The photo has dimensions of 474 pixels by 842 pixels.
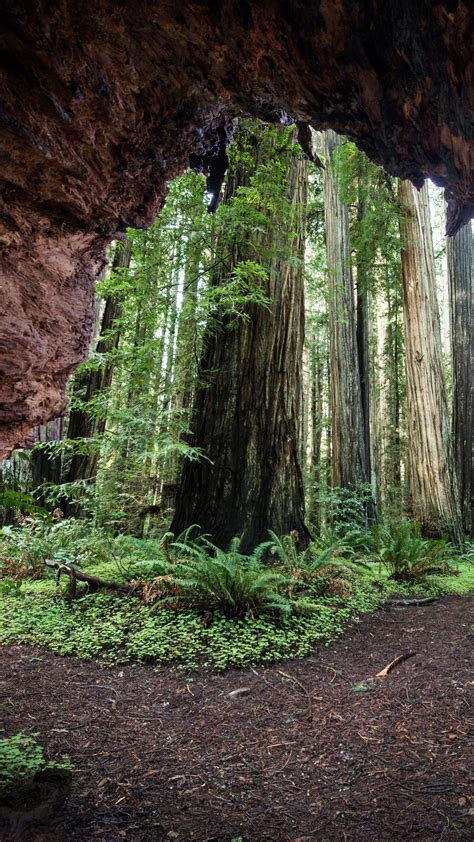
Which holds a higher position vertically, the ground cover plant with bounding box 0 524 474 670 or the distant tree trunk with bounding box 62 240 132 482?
the distant tree trunk with bounding box 62 240 132 482

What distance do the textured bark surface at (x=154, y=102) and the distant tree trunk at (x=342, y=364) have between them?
8.11m

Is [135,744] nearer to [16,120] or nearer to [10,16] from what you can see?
[16,120]

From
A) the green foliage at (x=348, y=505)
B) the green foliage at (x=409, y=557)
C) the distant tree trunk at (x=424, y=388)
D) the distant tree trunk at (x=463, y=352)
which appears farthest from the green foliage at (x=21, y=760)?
the distant tree trunk at (x=463, y=352)

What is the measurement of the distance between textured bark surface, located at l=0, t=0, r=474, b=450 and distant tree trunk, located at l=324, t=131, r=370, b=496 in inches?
319

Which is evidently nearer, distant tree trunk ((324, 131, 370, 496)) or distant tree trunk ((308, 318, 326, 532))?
distant tree trunk ((324, 131, 370, 496))

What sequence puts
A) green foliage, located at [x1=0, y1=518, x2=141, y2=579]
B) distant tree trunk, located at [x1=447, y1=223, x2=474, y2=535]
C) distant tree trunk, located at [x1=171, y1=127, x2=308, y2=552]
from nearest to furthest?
green foliage, located at [x1=0, y1=518, x2=141, y2=579] → distant tree trunk, located at [x1=171, y1=127, x2=308, y2=552] → distant tree trunk, located at [x1=447, y1=223, x2=474, y2=535]

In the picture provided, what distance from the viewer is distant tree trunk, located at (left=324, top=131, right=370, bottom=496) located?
10.4 metres

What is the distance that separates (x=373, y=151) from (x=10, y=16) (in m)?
1.58

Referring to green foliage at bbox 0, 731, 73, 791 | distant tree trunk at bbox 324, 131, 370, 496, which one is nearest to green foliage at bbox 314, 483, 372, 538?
distant tree trunk at bbox 324, 131, 370, 496

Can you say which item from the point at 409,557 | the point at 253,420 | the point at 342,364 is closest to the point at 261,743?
the point at 253,420

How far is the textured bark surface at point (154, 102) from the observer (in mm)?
1754

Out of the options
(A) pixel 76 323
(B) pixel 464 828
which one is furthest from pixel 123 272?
(B) pixel 464 828

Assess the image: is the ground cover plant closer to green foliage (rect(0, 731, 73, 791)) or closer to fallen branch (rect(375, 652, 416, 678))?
fallen branch (rect(375, 652, 416, 678))

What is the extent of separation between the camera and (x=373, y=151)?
89.0 inches
